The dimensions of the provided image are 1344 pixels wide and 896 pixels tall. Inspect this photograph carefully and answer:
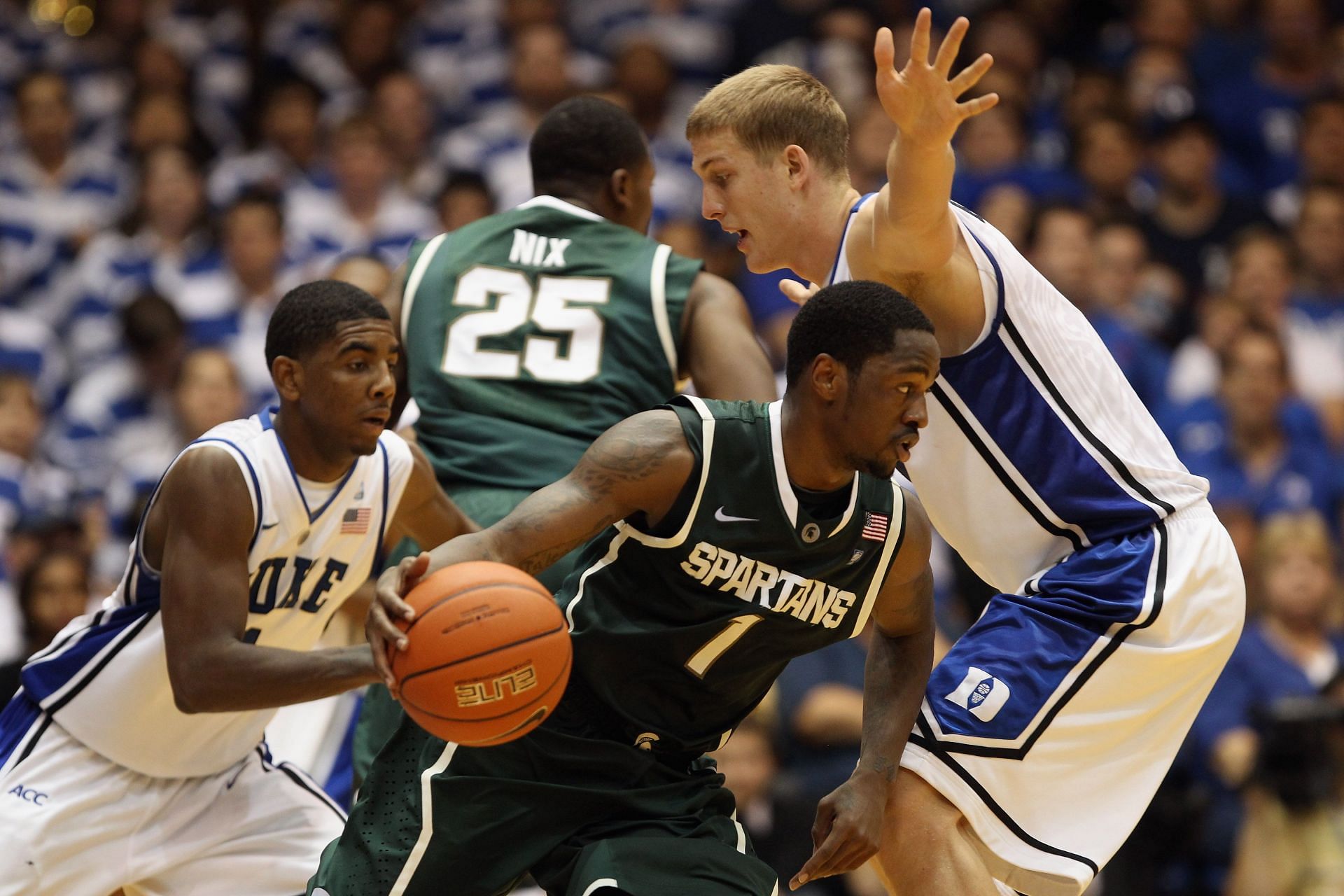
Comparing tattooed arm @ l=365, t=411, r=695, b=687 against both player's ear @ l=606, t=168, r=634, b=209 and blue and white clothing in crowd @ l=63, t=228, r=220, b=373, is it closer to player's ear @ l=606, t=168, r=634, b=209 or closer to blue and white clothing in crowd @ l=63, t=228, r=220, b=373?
player's ear @ l=606, t=168, r=634, b=209

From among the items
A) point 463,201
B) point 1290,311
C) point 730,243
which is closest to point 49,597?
point 463,201

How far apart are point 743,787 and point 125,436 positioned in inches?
160

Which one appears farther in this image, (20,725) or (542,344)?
(542,344)

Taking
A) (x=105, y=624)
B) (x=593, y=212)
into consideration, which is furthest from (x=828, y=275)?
(x=105, y=624)

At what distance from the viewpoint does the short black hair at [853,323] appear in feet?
11.8

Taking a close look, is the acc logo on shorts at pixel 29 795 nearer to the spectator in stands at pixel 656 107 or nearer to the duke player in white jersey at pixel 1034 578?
the duke player in white jersey at pixel 1034 578

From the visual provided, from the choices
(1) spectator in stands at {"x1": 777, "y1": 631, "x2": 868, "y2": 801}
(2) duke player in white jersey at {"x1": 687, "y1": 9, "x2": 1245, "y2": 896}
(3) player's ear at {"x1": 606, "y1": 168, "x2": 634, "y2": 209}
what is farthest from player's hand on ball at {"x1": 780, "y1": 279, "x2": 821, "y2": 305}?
(1) spectator in stands at {"x1": 777, "y1": 631, "x2": 868, "y2": 801}

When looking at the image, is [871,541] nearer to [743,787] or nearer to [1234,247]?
[743,787]

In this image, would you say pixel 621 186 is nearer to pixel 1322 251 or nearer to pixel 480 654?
pixel 480 654

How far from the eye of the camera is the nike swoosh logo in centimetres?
Answer: 368

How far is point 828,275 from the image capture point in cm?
419

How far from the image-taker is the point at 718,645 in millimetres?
3781

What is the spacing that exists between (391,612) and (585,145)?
2393 mm

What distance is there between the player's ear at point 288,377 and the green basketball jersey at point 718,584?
91 centimetres
